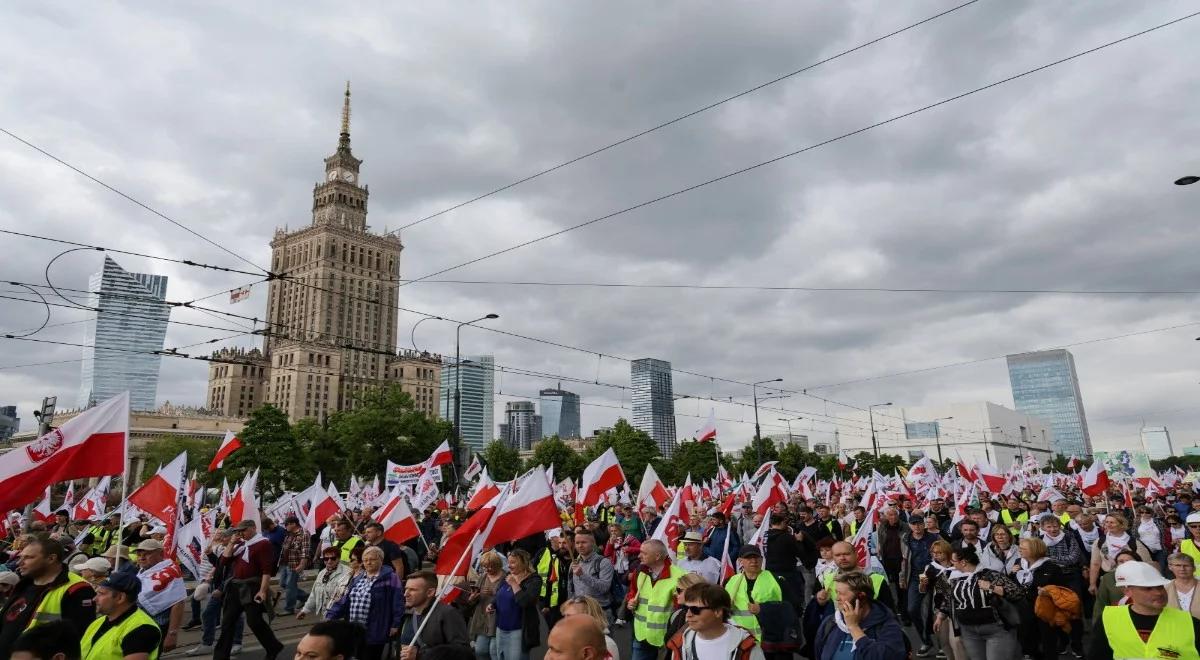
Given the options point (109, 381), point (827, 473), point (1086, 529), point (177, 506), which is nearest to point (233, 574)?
point (177, 506)

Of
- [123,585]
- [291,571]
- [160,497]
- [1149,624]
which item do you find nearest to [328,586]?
[160,497]

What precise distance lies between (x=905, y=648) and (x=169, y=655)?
1024 centimetres

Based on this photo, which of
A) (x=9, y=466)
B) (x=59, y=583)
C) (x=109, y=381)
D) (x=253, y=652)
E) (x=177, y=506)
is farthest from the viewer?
(x=109, y=381)

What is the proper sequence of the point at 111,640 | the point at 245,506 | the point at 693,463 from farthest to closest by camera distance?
the point at 693,463 < the point at 245,506 < the point at 111,640

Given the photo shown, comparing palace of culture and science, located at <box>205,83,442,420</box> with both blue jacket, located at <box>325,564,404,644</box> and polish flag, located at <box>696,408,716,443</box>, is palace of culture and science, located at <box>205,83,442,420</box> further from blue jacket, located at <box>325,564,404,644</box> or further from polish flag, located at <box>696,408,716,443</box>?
blue jacket, located at <box>325,564,404,644</box>

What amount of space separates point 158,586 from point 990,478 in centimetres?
2060

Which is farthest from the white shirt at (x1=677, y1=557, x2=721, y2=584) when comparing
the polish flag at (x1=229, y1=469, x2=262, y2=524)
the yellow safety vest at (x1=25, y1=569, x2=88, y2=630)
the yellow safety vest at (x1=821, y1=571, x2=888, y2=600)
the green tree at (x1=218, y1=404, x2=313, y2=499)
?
the green tree at (x1=218, y1=404, x2=313, y2=499)

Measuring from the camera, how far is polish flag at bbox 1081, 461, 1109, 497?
17219mm

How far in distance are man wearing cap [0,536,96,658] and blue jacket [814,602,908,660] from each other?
5513mm

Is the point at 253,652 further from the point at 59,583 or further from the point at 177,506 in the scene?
the point at 59,583

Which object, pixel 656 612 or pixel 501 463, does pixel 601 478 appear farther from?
pixel 501 463

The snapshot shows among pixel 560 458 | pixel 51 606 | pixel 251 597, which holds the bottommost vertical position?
pixel 251 597

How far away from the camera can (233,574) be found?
8.98 metres

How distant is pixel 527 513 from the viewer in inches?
305
